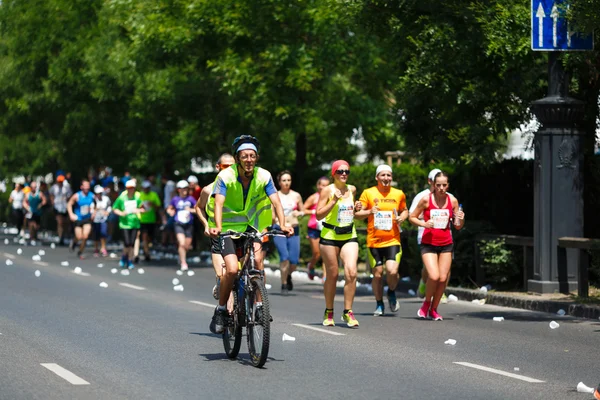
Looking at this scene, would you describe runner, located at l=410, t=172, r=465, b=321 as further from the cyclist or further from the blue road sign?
the cyclist

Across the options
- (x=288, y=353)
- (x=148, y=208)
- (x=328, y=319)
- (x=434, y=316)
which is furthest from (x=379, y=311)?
(x=148, y=208)

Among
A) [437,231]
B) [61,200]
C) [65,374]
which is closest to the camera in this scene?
[65,374]

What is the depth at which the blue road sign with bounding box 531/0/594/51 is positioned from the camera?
56.1ft

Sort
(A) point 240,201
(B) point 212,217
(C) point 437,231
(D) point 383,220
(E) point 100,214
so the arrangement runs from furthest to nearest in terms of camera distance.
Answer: (E) point 100,214 → (D) point 383,220 → (C) point 437,231 → (B) point 212,217 → (A) point 240,201

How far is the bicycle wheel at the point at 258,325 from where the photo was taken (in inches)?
405

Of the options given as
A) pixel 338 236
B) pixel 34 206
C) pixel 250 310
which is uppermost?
pixel 34 206

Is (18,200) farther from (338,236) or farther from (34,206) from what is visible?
(338,236)

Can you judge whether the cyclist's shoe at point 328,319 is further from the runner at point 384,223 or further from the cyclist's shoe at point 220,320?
the cyclist's shoe at point 220,320

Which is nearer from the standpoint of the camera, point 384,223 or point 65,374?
point 65,374

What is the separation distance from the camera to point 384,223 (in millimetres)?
15984

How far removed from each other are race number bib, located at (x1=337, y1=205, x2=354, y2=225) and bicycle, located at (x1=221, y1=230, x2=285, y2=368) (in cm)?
328

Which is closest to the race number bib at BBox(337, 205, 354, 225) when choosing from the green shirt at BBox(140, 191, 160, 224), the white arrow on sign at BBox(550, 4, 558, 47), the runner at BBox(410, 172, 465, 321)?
the runner at BBox(410, 172, 465, 321)

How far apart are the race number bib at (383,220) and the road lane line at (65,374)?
6148 millimetres

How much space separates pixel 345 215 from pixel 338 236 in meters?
0.25
